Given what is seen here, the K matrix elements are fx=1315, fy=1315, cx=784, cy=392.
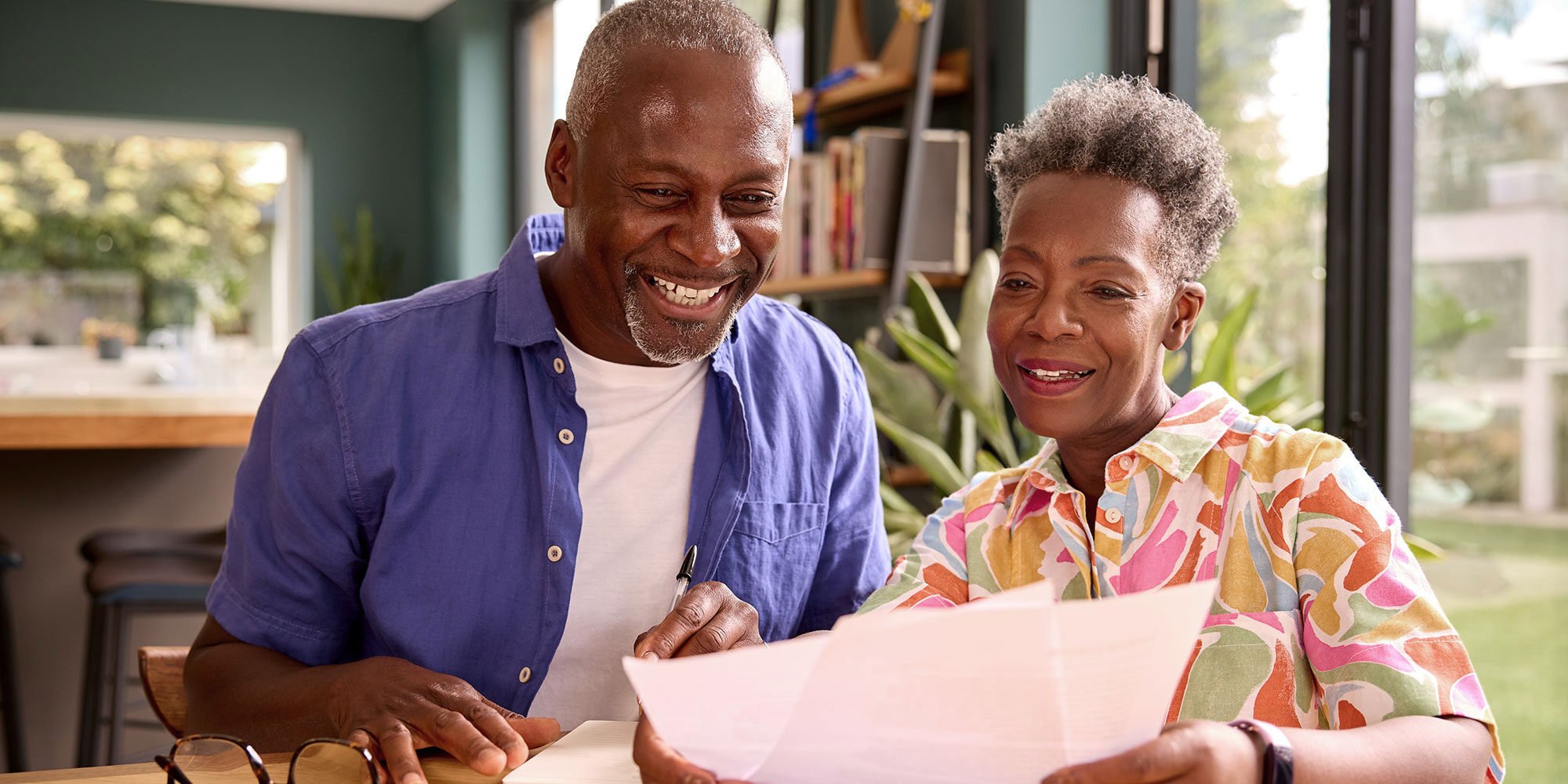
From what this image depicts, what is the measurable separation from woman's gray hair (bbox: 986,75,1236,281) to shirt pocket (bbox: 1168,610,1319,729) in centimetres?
31

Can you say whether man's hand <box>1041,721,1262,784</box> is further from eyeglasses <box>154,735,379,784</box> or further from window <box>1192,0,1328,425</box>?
window <box>1192,0,1328,425</box>

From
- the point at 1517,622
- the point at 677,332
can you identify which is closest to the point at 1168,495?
the point at 677,332

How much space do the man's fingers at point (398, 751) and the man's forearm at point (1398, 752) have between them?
24.1 inches

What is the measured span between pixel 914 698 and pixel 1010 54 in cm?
260

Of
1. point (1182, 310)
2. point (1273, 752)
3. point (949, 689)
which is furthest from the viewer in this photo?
point (1182, 310)

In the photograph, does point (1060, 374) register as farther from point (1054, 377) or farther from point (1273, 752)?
point (1273, 752)

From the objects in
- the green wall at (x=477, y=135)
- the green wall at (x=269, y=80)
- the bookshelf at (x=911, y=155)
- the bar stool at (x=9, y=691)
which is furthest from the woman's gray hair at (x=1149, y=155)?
the green wall at (x=269, y=80)

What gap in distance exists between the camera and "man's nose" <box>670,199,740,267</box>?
1.26 meters

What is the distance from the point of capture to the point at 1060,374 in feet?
3.70

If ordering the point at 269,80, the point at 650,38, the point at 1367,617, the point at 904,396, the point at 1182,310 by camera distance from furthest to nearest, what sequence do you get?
the point at 269,80 < the point at 904,396 < the point at 650,38 < the point at 1182,310 < the point at 1367,617

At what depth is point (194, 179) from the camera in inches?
289

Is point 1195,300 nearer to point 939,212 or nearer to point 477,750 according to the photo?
point 477,750

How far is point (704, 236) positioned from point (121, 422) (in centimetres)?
190

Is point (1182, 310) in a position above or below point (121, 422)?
above
